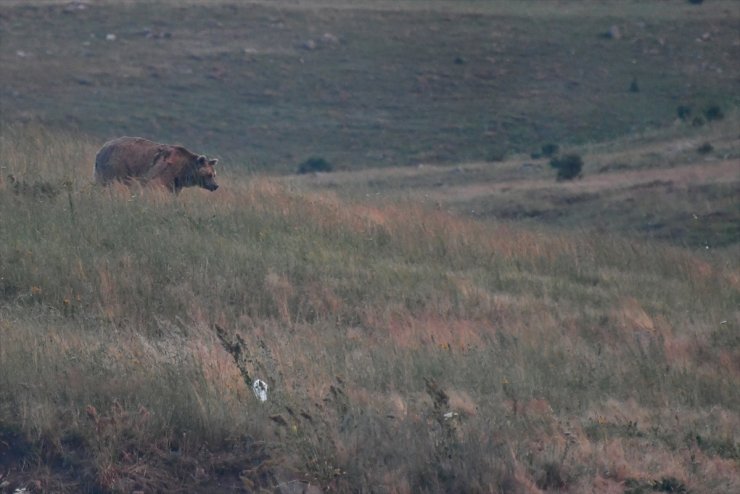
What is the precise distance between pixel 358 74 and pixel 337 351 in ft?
110

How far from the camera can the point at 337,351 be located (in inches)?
325

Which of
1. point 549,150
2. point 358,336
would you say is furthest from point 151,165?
point 549,150

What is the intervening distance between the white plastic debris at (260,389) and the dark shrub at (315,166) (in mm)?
24602

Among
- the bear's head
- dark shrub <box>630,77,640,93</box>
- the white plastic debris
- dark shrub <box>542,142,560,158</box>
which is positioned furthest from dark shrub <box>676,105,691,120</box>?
the white plastic debris

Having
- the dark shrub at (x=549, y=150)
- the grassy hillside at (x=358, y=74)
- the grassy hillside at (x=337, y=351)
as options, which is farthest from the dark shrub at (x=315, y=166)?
the grassy hillside at (x=337, y=351)

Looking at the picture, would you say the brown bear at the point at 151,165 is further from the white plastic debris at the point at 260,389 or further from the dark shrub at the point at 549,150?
the dark shrub at the point at 549,150

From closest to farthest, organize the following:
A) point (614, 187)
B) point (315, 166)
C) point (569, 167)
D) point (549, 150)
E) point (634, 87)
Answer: point (614, 187) < point (569, 167) < point (315, 166) < point (549, 150) < point (634, 87)

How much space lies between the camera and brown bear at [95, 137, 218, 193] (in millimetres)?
13281

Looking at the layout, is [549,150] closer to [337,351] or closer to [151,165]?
[151,165]

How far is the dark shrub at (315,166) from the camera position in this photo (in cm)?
3163

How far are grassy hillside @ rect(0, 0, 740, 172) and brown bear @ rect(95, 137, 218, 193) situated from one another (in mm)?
18226

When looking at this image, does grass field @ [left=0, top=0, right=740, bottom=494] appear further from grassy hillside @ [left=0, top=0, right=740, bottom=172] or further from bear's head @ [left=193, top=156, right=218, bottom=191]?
grassy hillside @ [left=0, top=0, right=740, bottom=172]

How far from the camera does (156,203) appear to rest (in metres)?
12.1

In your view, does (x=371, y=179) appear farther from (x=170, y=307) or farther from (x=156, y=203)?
(x=170, y=307)
